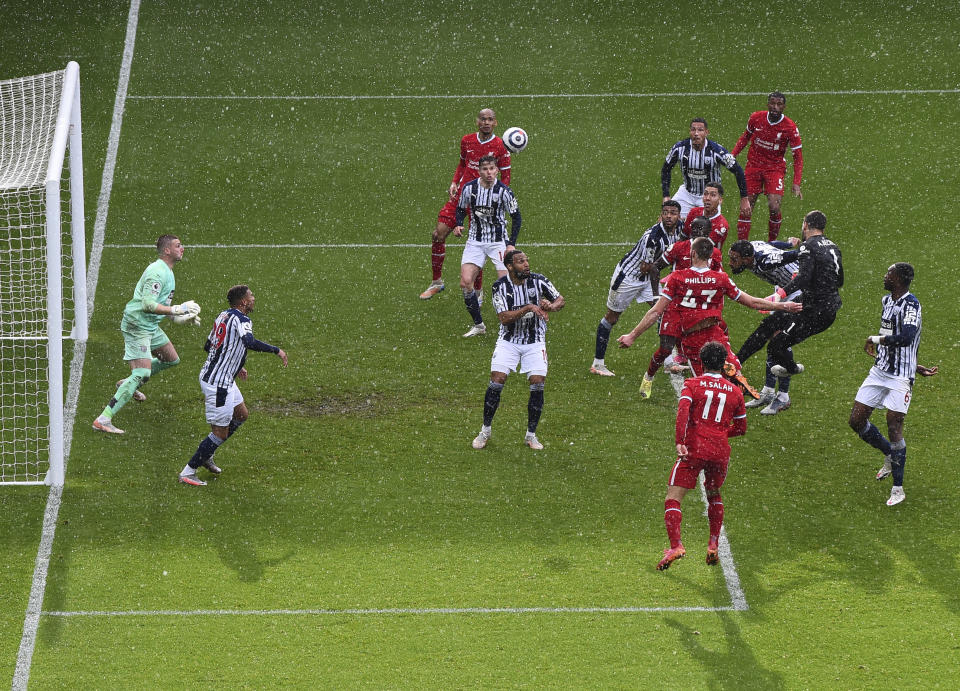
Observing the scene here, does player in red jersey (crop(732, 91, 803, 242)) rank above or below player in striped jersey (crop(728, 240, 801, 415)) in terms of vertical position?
above

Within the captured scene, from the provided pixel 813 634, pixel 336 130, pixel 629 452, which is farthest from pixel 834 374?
pixel 336 130

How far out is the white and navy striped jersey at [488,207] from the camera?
54.6 feet

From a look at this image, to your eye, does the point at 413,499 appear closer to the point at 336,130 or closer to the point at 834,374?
the point at 834,374

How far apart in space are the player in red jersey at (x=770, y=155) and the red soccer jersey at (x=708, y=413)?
25.5 feet

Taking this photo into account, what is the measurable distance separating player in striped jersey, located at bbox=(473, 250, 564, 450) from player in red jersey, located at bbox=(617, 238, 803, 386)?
907 millimetres

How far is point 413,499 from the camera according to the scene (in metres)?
13.7

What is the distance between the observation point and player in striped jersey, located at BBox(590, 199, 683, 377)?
15547 millimetres

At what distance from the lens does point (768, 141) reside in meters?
19.2

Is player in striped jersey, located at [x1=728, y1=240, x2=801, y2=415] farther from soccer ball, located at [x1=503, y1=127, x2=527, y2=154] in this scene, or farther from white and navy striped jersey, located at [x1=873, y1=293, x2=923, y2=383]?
soccer ball, located at [x1=503, y1=127, x2=527, y2=154]

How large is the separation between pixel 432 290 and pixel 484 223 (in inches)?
74.9

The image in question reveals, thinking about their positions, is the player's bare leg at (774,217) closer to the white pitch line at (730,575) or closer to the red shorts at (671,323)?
the red shorts at (671,323)

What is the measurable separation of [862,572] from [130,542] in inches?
267

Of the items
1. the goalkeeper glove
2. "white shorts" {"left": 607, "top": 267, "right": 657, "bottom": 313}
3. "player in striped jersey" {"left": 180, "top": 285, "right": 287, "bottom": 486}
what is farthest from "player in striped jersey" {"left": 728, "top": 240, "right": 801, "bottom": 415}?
the goalkeeper glove

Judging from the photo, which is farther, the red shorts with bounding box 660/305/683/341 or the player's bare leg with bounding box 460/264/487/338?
the player's bare leg with bounding box 460/264/487/338
